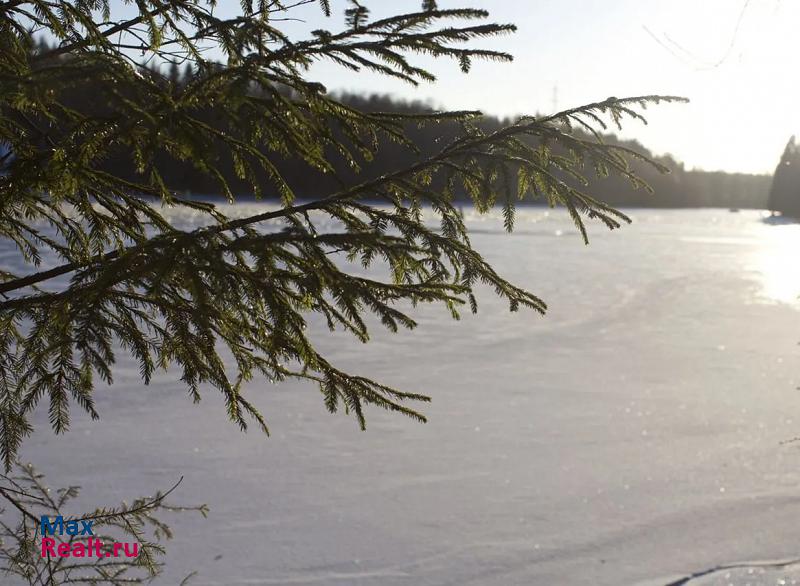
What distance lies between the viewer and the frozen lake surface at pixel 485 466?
5.07 metres

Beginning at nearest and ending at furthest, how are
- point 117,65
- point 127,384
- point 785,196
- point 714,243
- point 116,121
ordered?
1. point 117,65
2. point 116,121
3. point 127,384
4. point 714,243
5. point 785,196

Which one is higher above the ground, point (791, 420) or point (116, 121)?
point (116, 121)

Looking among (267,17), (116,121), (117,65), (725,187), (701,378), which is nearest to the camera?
(117,65)

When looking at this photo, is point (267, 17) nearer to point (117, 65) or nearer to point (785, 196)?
point (117, 65)

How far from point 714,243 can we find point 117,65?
124 feet

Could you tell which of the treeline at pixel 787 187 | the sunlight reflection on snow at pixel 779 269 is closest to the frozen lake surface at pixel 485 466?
the sunlight reflection on snow at pixel 779 269

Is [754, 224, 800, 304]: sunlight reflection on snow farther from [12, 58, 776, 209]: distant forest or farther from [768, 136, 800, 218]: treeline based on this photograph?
[768, 136, 800, 218]: treeline

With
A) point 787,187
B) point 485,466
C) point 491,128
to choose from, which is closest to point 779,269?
Answer: point 491,128

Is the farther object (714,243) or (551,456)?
(714,243)

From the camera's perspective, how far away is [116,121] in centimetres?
216

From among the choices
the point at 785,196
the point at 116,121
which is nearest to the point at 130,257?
the point at 116,121

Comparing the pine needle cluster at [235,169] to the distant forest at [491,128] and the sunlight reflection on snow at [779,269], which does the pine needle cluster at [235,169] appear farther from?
the distant forest at [491,128]

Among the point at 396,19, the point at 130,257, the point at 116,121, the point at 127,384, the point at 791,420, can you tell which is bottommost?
the point at 791,420

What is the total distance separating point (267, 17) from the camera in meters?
2.59
